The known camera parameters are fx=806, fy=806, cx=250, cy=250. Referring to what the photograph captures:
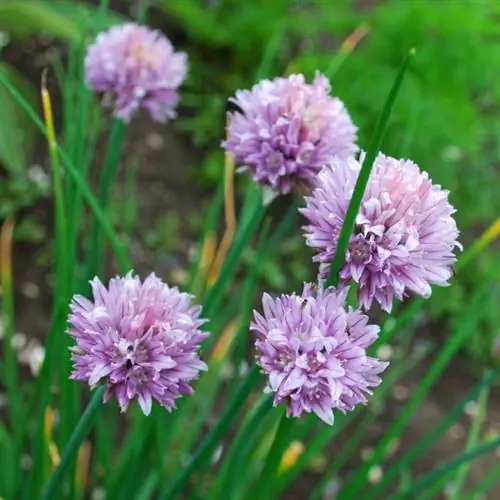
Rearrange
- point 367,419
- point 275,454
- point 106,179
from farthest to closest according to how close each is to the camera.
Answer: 1. point 367,419
2. point 106,179
3. point 275,454

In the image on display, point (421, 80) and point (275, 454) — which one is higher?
point (421, 80)

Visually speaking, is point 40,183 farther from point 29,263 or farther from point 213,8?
point 213,8

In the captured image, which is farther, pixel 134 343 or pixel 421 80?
pixel 421 80

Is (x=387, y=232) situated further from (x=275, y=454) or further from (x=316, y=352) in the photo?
(x=275, y=454)

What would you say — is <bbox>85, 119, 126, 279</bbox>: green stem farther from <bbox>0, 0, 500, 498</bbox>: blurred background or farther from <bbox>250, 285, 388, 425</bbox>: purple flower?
<bbox>0, 0, 500, 498</bbox>: blurred background

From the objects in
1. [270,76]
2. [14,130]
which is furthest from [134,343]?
[270,76]

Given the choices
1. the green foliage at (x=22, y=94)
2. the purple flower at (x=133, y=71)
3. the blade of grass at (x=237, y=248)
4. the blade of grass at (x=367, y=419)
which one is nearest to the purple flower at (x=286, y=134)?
the blade of grass at (x=237, y=248)
